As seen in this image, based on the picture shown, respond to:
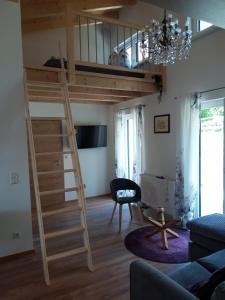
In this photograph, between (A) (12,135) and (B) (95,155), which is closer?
(A) (12,135)

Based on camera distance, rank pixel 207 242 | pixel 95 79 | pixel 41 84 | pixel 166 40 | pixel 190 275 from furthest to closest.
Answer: pixel 95 79 < pixel 41 84 < pixel 207 242 < pixel 166 40 < pixel 190 275

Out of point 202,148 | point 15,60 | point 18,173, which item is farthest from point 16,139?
point 202,148

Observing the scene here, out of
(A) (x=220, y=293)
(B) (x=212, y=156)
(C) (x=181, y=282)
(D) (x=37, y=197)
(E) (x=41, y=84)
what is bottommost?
(C) (x=181, y=282)

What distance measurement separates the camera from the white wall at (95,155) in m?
6.05

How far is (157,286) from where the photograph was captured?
1.58 m

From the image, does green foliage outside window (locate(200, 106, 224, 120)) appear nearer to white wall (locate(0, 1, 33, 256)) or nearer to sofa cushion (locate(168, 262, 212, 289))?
sofa cushion (locate(168, 262, 212, 289))

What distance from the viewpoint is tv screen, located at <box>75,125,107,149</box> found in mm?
5871

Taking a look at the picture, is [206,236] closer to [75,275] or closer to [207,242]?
[207,242]

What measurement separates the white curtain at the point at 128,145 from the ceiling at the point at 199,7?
3.34 m

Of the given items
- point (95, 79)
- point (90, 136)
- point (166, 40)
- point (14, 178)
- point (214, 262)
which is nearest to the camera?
point (214, 262)

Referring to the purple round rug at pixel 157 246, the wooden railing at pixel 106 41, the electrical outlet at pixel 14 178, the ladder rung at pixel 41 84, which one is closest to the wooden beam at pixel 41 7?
the wooden railing at pixel 106 41

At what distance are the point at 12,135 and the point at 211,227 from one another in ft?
8.47

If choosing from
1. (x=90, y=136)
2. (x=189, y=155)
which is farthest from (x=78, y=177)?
(x=90, y=136)

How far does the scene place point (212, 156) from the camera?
3854 millimetres
